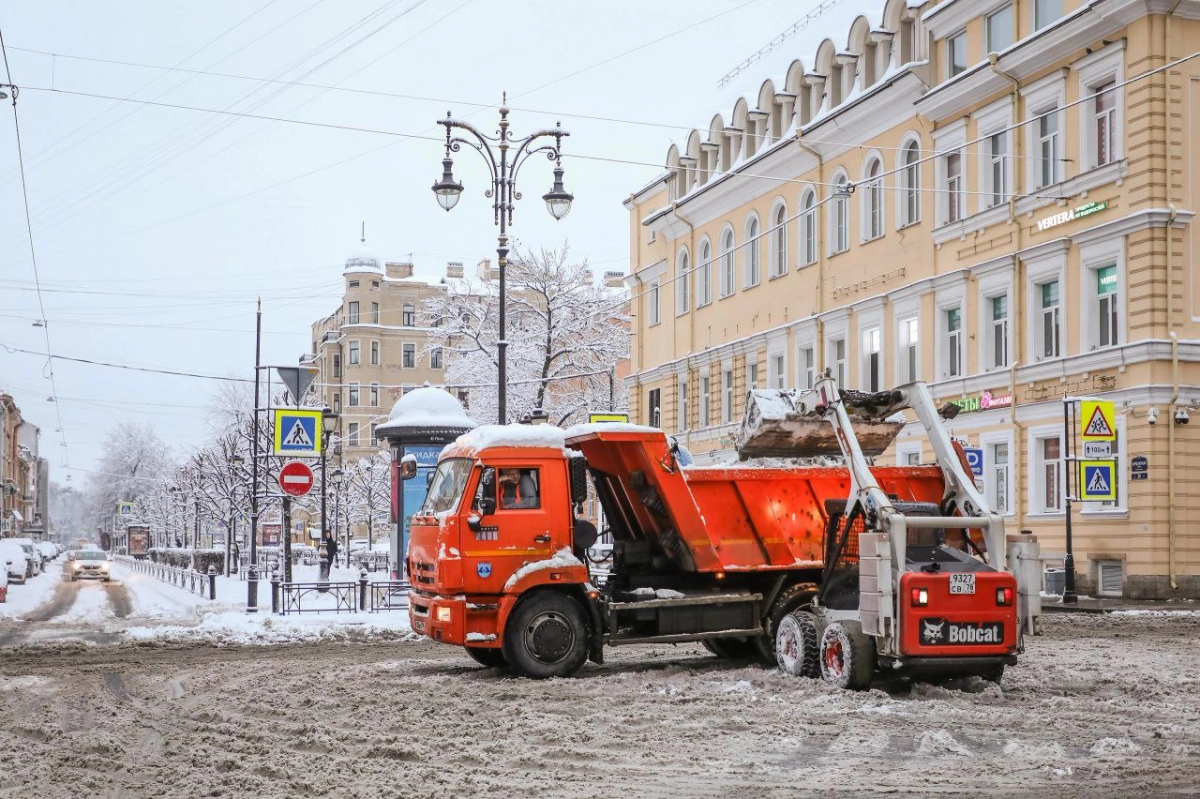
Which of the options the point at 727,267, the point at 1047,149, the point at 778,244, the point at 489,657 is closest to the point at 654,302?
the point at 727,267

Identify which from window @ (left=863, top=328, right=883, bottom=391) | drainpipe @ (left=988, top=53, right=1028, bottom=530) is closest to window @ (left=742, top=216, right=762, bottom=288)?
window @ (left=863, top=328, right=883, bottom=391)

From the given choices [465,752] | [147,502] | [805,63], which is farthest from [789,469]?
[147,502]

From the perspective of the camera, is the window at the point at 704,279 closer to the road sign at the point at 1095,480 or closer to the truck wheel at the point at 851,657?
the road sign at the point at 1095,480

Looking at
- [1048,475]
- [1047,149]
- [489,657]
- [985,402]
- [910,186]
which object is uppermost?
[910,186]

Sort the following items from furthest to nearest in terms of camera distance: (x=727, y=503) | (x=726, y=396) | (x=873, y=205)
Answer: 1. (x=726, y=396)
2. (x=873, y=205)
3. (x=727, y=503)

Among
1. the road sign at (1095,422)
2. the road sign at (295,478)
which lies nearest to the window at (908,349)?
the road sign at (1095,422)

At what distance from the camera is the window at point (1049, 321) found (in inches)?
1286

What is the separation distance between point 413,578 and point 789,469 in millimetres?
4495

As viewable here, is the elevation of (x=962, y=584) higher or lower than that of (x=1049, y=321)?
lower

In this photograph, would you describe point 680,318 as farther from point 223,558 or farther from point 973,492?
point 973,492

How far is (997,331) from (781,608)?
66.3 feet

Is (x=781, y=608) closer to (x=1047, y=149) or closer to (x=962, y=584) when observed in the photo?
(x=962, y=584)

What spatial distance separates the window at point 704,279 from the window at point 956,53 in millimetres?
14566

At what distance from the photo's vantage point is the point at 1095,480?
28141 mm
